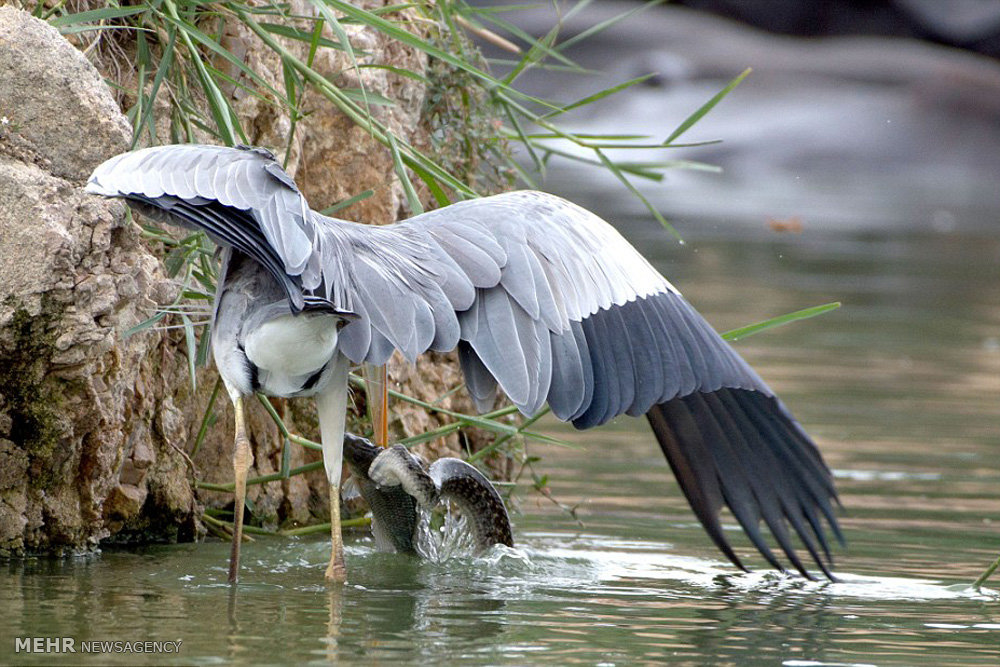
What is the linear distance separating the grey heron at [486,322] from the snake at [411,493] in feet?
0.96

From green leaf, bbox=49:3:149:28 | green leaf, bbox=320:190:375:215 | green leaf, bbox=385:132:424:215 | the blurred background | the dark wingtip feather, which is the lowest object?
the dark wingtip feather

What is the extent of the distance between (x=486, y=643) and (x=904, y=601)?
128 centimetres

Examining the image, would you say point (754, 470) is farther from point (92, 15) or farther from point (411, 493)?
point (92, 15)

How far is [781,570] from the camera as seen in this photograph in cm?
455

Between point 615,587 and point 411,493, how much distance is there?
→ 0.61 meters

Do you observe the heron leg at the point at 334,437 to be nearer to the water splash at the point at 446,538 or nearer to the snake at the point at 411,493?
the snake at the point at 411,493

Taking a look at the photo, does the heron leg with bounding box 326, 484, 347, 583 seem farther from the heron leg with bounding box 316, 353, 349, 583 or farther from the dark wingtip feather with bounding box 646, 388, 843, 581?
the dark wingtip feather with bounding box 646, 388, 843, 581

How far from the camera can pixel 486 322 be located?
157 inches

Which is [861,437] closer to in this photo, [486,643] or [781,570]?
[781,570]

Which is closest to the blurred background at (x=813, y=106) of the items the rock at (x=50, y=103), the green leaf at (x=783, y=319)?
the green leaf at (x=783, y=319)

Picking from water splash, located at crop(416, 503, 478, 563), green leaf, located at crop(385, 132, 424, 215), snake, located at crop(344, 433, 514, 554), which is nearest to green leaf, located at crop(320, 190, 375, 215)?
green leaf, located at crop(385, 132, 424, 215)

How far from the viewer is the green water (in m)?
3.49

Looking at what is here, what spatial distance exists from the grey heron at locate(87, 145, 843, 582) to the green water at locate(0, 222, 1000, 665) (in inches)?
8.5

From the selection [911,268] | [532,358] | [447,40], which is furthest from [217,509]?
[911,268]
